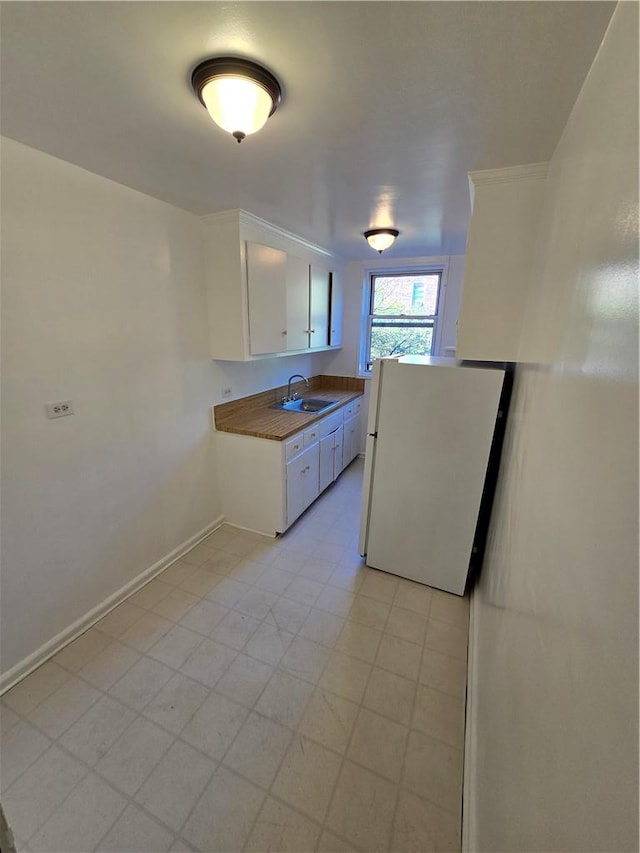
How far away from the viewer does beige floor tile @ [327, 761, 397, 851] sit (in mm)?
1187

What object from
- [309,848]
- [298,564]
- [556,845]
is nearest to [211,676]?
[309,848]

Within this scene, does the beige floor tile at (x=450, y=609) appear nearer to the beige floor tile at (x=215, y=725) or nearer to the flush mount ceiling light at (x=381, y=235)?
the beige floor tile at (x=215, y=725)

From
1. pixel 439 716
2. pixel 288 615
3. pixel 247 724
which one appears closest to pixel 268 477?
pixel 288 615

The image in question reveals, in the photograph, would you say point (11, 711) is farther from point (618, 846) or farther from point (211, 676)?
point (618, 846)

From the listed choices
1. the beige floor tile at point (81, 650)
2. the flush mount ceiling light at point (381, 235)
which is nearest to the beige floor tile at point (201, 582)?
the beige floor tile at point (81, 650)

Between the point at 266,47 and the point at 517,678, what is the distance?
72.0 inches

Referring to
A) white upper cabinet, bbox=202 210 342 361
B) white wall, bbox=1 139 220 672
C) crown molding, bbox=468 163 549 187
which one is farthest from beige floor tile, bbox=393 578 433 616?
crown molding, bbox=468 163 549 187

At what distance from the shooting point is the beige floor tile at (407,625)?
1.97 m

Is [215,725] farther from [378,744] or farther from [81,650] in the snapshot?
[81,650]

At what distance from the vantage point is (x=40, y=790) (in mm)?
1293

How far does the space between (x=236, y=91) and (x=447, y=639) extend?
2579mm

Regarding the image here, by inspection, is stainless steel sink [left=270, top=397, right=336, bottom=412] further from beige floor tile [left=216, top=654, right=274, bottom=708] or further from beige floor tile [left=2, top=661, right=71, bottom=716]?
beige floor tile [left=2, top=661, right=71, bottom=716]

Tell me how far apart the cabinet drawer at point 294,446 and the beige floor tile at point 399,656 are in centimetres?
138

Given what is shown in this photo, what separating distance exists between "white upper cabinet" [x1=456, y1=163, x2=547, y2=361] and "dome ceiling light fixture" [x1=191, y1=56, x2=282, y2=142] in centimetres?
108
